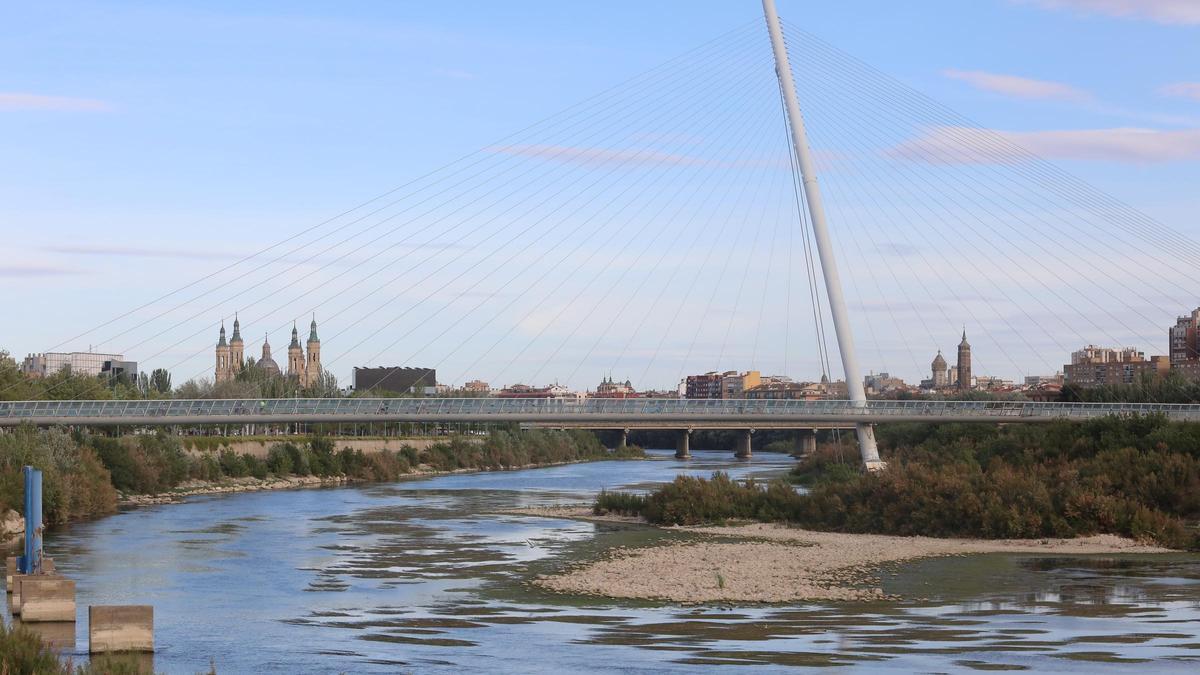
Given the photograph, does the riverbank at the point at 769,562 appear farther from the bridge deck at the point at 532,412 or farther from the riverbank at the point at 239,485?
the riverbank at the point at 239,485

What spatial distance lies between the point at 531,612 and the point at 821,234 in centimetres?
3732

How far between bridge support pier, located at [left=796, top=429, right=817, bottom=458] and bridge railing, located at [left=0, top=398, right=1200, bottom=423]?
5194cm

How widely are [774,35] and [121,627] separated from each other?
165 ft

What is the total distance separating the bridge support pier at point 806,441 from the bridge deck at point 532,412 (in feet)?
174

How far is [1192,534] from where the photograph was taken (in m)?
45.8

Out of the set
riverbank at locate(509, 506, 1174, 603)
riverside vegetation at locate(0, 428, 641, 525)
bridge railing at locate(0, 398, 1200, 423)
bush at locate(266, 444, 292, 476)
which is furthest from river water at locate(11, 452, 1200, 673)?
bush at locate(266, 444, 292, 476)

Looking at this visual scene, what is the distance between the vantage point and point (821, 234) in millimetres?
64875

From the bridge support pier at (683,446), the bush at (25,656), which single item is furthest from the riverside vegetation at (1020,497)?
the bridge support pier at (683,446)

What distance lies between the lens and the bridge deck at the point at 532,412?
217 ft

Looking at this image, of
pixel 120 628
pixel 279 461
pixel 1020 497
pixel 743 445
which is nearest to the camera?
pixel 120 628

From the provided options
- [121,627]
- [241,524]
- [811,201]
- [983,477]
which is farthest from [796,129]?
[121,627]

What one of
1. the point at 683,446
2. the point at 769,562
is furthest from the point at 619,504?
the point at 683,446

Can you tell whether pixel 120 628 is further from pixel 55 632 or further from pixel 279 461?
pixel 279 461

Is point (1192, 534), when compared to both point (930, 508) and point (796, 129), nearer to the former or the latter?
point (930, 508)
